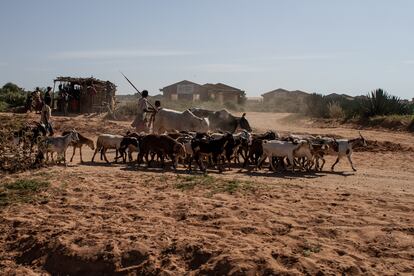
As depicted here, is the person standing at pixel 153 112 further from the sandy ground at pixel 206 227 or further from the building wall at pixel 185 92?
the building wall at pixel 185 92

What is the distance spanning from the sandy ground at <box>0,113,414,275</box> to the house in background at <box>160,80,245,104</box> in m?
54.3

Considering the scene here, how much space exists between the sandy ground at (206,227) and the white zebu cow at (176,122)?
595cm

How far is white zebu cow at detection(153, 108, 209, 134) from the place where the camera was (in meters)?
18.2

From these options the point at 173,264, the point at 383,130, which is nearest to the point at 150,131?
the point at 173,264

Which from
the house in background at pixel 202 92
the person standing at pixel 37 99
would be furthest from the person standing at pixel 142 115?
the house in background at pixel 202 92

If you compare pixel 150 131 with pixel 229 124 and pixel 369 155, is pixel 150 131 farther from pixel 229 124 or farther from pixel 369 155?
pixel 369 155

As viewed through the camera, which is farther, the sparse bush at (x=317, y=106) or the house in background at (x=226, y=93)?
the house in background at (x=226, y=93)

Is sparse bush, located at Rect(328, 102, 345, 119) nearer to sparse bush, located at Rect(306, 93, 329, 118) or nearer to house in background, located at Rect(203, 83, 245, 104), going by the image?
sparse bush, located at Rect(306, 93, 329, 118)

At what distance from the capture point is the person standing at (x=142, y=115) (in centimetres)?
1759

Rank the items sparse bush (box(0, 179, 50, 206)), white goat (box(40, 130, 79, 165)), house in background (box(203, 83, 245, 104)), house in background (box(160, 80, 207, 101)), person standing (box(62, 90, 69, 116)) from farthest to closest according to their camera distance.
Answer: house in background (box(160, 80, 207, 101)), house in background (box(203, 83, 245, 104)), person standing (box(62, 90, 69, 116)), white goat (box(40, 130, 79, 165)), sparse bush (box(0, 179, 50, 206))

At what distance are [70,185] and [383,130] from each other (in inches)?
822

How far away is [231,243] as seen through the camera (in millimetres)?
7688

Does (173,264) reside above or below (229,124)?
below

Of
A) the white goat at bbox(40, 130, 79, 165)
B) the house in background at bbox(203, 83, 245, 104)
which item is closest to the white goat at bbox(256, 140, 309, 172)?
the white goat at bbox(40, 130, 79, 165)
